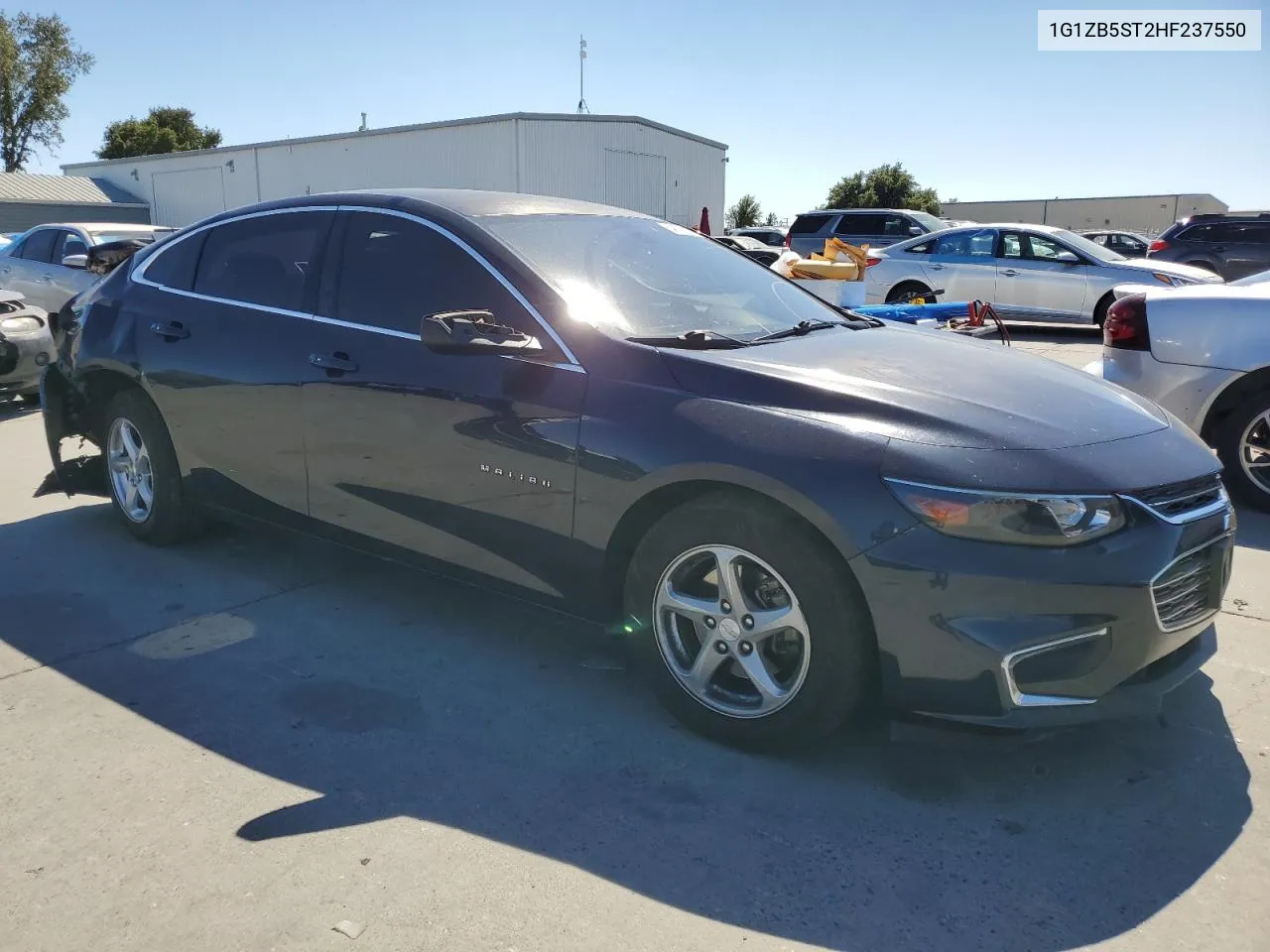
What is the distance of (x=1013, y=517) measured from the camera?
2.63m

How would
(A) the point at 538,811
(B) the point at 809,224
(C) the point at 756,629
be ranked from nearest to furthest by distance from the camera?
(A) the point at 538,811
(C) the point at 756,629
(B) the point at 809,224

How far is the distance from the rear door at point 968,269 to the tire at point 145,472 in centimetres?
1175

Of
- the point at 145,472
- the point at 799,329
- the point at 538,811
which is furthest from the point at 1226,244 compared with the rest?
the point at 538,811

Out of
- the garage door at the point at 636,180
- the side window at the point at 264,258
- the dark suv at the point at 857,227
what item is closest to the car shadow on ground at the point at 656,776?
the side window at the point at 264,258

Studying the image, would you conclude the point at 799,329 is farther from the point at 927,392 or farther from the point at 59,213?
the point at 59,213

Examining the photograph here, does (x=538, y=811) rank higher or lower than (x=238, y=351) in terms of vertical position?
lower

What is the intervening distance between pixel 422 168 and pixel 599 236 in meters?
29.2

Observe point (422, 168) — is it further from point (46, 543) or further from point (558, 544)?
point (558, 544)

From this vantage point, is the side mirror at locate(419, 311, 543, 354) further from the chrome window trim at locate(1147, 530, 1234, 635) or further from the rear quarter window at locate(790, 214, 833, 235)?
the rear quarter window at locate(790, 214, 833, 235)

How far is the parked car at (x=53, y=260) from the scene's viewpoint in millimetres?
11820

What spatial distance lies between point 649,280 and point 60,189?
1828 inches

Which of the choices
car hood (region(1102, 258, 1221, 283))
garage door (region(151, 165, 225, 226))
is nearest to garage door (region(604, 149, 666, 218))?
garage door (region(151, 165, 225, 226))

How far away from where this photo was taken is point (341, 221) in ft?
13.5

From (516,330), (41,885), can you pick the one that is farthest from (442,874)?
(516,330)
